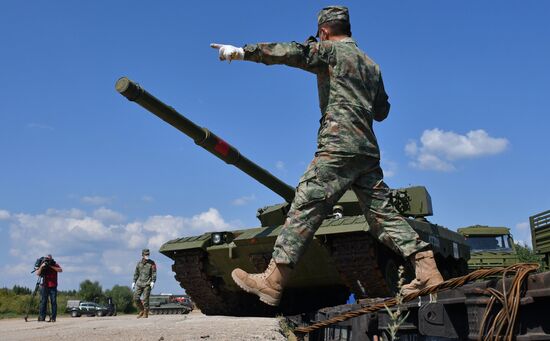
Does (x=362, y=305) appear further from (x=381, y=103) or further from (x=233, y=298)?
(x=233, y=298)

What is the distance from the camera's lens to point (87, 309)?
22.2 meters

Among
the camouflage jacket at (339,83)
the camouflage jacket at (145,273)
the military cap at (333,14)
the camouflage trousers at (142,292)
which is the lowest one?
the camouflage trousers at (142,292)

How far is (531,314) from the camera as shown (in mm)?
1927

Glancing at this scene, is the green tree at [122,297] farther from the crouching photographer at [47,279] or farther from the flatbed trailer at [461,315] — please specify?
the flatbed trailer at [461,315]

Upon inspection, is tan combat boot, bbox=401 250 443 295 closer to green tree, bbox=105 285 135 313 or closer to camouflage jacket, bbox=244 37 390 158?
camouflage jacket, bbox=244 37 390 158

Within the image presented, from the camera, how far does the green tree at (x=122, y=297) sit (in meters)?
26.8

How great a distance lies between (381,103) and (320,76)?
0.51 metres

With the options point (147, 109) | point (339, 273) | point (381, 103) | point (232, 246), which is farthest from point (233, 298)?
point (381, 103)

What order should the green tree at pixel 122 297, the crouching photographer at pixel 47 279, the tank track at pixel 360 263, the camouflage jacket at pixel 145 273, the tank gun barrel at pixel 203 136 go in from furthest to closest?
1. the green tree at pixel 122 297
2. the camouflage jacket at pixel 145 273
3. the crouching photographer at pixel 47 279
4. the tank track at pixel 360 263
5. the tank gun barrel at pixel 203 136

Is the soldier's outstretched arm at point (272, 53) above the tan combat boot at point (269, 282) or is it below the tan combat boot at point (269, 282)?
above

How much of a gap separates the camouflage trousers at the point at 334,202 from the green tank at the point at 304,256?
3360 mm

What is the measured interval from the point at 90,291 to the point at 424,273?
1047 inches

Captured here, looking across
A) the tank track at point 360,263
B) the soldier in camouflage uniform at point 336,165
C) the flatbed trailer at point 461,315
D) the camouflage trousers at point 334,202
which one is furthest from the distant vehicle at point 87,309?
the flatbed trailer at point 461,315

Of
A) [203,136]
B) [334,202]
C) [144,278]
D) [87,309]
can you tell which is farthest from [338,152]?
[87,309]
